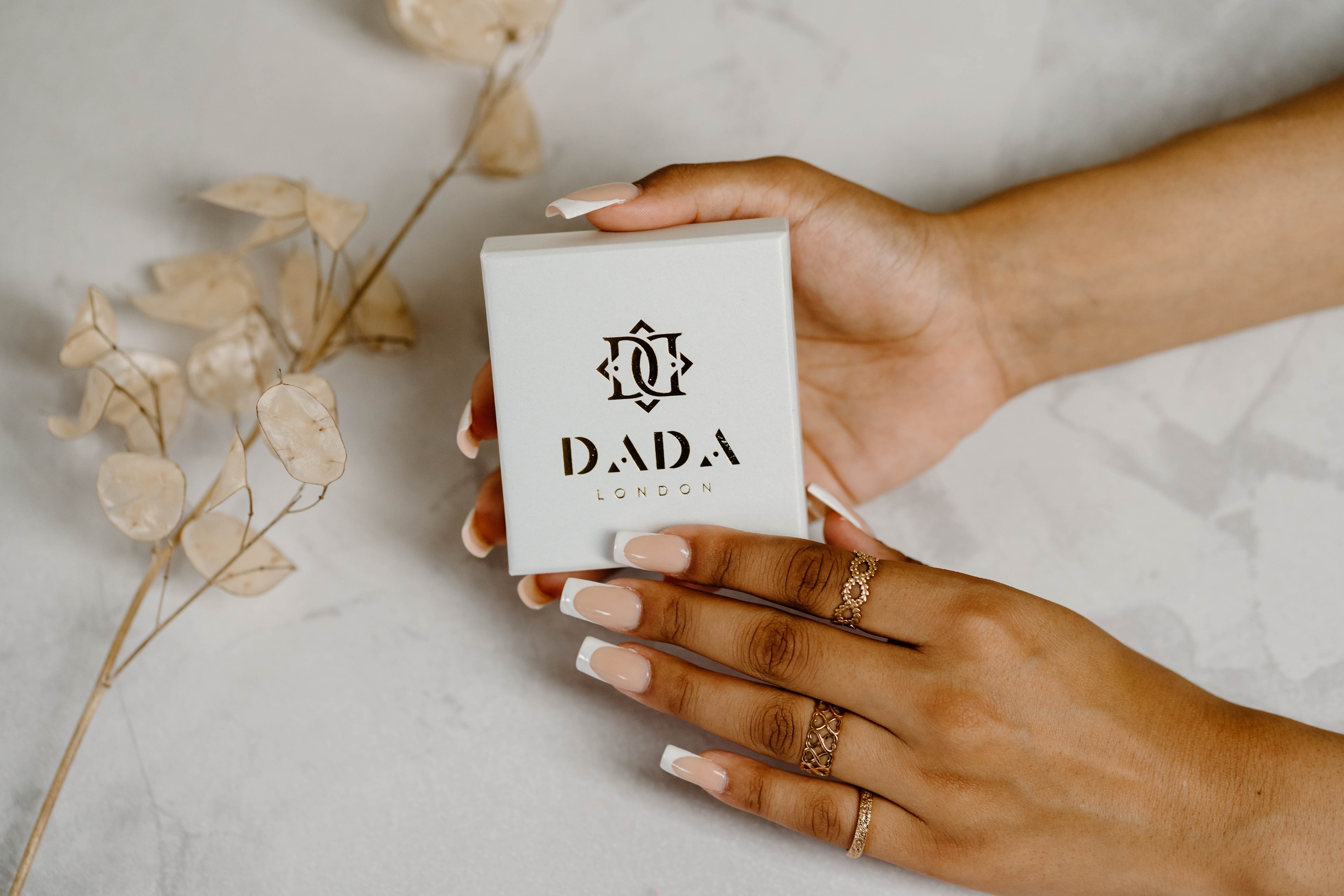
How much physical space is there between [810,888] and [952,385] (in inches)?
20.8

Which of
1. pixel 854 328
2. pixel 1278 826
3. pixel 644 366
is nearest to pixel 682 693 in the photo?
pixel 644 366

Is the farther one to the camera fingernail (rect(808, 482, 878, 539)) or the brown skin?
fingernail (rect(808, 482, 878, 539))

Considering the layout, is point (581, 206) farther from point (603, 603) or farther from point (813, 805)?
point (813, 805)

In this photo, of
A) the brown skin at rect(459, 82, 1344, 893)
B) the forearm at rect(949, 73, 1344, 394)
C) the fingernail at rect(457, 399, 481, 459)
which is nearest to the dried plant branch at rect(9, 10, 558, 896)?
the fingernail at rect(457, 399, 481, 459)

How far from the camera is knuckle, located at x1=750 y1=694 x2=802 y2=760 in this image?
2.33ft

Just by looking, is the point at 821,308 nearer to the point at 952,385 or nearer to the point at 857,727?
the point at 952,385

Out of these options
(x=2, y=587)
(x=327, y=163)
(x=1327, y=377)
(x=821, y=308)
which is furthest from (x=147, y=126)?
(x=1327, y=377)

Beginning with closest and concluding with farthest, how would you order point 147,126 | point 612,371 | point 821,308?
point 612,371 → point 821,308 → point 147,126

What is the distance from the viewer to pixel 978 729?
67cm

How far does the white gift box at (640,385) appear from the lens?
638 mm

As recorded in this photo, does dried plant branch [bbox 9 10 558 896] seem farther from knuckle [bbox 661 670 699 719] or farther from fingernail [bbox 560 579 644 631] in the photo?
knuckle [bbox 661 670 699 719]

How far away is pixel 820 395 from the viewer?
0.90m

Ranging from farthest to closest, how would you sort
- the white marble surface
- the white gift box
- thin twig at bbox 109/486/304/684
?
the white marble surface, thin twig at bbox 109/486/304/684, the white gift box

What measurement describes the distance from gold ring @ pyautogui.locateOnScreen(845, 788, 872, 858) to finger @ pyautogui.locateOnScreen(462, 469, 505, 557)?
407 millimetres
